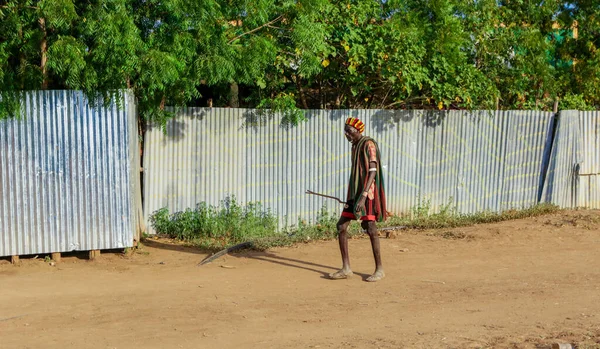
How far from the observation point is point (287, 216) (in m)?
10.4

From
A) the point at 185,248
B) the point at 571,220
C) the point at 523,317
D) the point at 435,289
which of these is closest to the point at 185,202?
the point at 185,248

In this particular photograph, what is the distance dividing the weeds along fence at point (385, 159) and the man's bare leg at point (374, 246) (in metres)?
2.82

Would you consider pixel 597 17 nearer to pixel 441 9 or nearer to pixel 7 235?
pixel 441 9

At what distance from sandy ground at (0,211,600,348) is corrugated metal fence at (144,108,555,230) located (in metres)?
1.02

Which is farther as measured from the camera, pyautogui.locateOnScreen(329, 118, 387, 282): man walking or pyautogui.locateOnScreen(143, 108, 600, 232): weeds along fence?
pyautogui.locateOnScreen(143, 108, 600, 232): weeds along fence

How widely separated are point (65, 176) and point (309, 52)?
11.7 ft

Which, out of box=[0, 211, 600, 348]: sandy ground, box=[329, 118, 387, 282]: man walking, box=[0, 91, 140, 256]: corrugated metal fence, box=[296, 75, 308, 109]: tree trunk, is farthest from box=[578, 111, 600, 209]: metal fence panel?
box=[0, 91, 140, 256]: corrugated metal fence

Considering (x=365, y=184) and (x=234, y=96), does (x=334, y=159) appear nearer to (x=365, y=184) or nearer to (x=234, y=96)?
(x=234, y=96)

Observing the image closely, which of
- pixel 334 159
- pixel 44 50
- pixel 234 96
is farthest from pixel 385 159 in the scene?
pixel 44 50

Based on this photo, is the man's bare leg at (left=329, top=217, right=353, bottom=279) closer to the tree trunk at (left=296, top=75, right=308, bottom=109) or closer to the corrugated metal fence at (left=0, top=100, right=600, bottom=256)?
the corrugated metal fence at (left=0, top=100, right=600, bottom=256)

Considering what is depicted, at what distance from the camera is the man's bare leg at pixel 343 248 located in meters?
7.75

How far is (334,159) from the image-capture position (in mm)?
10703

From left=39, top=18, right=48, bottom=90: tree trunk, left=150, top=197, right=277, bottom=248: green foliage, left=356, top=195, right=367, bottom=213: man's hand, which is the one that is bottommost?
left=150, top=197, right=277, bottom=248: green foliage

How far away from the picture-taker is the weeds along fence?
32.1 feet
